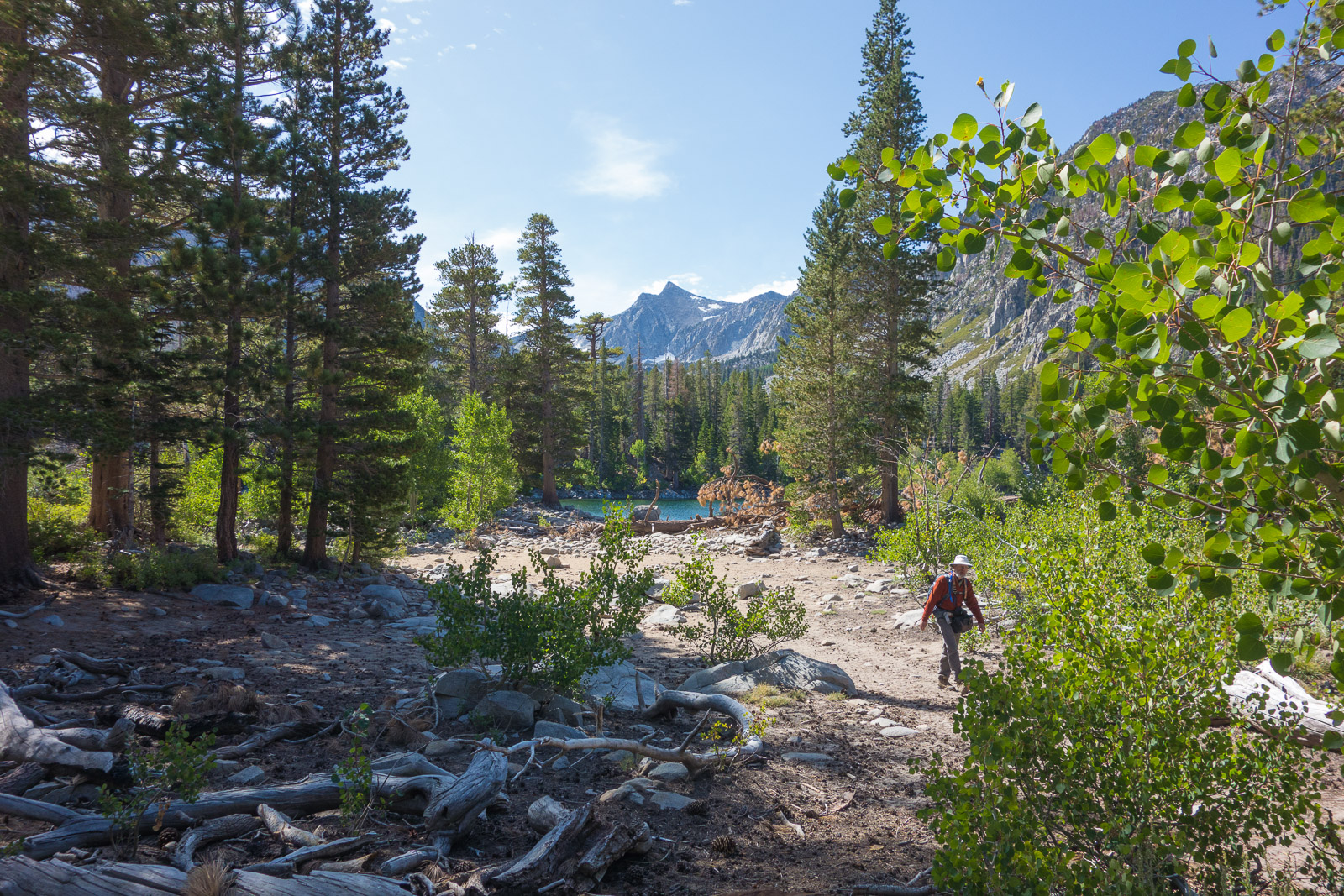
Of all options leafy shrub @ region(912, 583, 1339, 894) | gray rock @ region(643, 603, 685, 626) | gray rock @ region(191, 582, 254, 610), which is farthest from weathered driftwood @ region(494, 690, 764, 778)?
gray rock @ region(191, 582, 254, 610)

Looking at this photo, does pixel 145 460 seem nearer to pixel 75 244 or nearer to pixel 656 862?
pixel 75 244

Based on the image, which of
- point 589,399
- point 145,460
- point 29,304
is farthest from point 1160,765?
point 589,399

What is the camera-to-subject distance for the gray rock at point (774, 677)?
24.2ft

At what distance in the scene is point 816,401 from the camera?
20.8 metres

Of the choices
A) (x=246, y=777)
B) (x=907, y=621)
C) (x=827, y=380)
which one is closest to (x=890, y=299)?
(x=827, y=380)

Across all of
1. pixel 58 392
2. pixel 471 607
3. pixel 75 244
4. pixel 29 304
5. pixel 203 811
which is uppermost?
pixel 75 244

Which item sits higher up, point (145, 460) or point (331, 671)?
point (145, 460)

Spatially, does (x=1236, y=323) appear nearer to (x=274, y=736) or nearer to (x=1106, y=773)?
(x=1106, y=773)

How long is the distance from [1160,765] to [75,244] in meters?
13.7

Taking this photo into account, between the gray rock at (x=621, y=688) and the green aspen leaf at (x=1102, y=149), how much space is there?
574 centimetres

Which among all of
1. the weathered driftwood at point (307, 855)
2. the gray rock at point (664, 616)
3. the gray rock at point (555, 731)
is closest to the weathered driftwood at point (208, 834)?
the weathered driftwood at point (307, 855)

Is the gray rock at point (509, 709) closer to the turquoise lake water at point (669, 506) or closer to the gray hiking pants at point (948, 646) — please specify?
the gray hiking pants at point (948, 646)

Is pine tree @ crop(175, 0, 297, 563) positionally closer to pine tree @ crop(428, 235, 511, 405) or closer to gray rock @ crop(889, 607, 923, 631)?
gray rock @ crop(889, 607, 923, 631)

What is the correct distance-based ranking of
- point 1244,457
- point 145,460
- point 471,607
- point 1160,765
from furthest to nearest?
point 145,460, point 471,607, point 1160,765, point 1244,457
